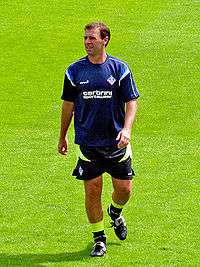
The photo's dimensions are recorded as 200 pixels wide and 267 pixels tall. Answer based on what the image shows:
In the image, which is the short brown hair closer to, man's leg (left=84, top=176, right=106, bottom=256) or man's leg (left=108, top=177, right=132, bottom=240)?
man's leg (left=84, top=176, right=106, bottom=256)


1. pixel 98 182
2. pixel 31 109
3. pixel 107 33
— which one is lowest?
pixel 31 109

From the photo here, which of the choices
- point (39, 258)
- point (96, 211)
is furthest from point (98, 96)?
point (39, 258)

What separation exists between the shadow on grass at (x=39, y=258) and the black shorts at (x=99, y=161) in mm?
830

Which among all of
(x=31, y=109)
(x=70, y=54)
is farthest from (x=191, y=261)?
(x=70, y=54)

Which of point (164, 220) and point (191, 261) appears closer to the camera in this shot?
point (191, 261)

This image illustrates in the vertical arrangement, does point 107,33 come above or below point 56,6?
above

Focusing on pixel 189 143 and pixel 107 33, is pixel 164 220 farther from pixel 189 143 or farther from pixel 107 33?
pixel 189 143

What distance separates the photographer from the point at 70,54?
20.8 meters

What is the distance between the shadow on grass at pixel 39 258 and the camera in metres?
10.0

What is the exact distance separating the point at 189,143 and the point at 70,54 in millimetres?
6636

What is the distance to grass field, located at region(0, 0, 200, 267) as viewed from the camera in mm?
10594

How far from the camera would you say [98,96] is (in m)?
9.84

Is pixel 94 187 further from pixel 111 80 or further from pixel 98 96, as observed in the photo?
pixel 111 80

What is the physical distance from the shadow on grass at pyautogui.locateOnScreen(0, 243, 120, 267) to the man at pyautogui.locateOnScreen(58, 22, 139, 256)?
0.17 m
